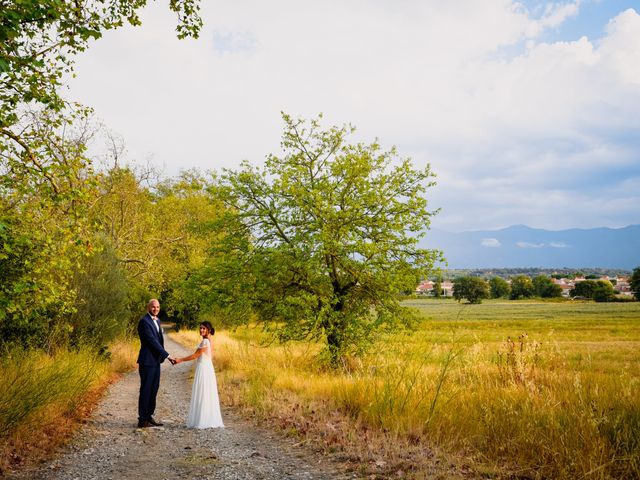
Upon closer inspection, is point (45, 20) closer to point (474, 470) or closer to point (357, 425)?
point (357, 425)

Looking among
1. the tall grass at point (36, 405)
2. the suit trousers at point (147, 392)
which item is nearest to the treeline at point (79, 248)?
the tall grass at point (36, 405)

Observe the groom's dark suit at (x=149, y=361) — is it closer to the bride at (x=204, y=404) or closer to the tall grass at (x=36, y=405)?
the bride at (x=204, y=404)

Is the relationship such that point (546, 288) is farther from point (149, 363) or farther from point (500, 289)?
point (149, 363)

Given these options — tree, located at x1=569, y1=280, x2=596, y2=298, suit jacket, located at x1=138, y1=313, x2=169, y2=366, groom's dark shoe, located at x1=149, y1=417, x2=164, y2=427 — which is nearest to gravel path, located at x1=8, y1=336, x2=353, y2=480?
groom's dark shoe, located at x1=149, y1=417, x2=164, y2=427

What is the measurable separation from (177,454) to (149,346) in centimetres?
294

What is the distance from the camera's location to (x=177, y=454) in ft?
24.7

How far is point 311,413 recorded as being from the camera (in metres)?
9.27

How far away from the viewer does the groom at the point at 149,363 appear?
31.6 ft

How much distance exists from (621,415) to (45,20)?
1009cm

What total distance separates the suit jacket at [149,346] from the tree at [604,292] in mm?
130754

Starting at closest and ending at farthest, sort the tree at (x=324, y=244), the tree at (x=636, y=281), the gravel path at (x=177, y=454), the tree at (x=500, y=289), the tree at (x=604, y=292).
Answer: the gravel path at (x=177, y=454) → the tree at (x=324, y=244) → the tree at (x=636, y=281) → the tree at (x=604, y=292) → the tree at (x=500, y=289)

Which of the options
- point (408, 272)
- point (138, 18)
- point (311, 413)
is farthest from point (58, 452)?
point (408, 272)

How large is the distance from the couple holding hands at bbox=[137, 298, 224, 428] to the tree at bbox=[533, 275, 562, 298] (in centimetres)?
14435

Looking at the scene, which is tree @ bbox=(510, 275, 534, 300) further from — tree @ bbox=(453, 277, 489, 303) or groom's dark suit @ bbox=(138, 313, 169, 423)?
groom's dark suit @ bbox=(138, 313, 169, 423)
